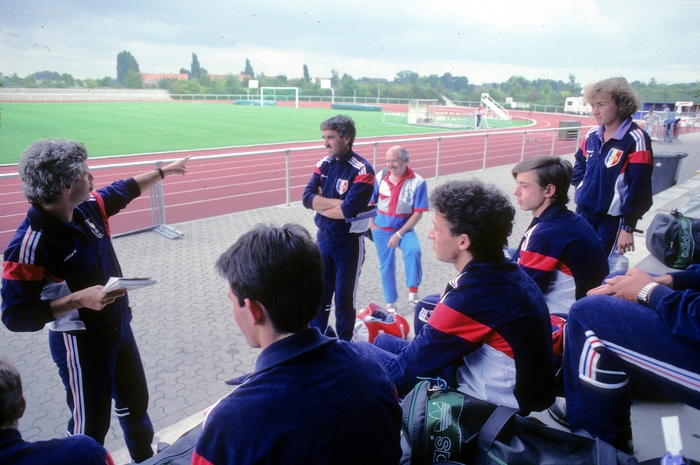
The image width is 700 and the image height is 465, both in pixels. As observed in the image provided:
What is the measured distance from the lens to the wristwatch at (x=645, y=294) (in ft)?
5.90

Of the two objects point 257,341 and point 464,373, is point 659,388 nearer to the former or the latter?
point 464,373

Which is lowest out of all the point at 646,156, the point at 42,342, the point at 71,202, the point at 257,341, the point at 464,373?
the point at 42,342

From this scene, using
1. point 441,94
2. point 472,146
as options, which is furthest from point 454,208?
point 441,94

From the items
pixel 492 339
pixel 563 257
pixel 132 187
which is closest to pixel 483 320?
pixel 492 339

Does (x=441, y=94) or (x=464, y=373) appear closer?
(x=464, y=373)

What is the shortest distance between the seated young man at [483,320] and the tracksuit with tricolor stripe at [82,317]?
56.2 inches

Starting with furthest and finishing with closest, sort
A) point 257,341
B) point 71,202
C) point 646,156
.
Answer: point 646,156, point 71,202, point 257,341

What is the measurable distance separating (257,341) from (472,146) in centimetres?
2008

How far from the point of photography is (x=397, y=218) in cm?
460

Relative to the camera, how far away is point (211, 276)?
554cm

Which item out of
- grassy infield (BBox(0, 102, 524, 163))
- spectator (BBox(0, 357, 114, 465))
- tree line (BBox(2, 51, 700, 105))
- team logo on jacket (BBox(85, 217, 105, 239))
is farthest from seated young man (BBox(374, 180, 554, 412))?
tree line (BBox(2, 51, 700, 105))

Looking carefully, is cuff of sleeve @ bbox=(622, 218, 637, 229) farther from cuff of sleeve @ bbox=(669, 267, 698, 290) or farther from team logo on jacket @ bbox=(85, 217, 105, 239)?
team logo on jacket @ bbox=(85, 217, 105, 239)

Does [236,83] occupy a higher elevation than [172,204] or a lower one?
higher

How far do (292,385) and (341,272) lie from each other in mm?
2631
